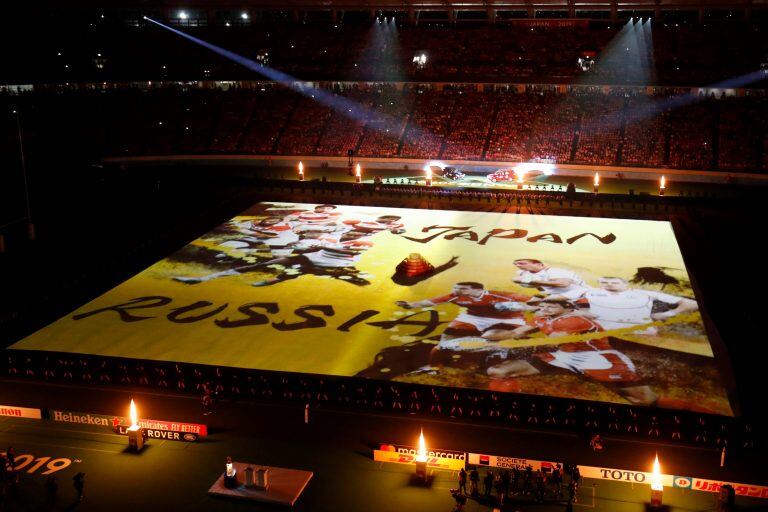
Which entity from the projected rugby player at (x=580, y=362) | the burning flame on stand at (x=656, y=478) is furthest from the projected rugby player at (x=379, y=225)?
the burning flame on stand at (x=656, y=478)

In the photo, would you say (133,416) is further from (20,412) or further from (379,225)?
(379,225)

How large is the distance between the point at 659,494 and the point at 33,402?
718 inches

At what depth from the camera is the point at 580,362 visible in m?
24.7

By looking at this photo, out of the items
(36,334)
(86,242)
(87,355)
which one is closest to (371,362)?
(87,355)

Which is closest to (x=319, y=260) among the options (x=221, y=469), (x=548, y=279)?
(x=548, y=279)

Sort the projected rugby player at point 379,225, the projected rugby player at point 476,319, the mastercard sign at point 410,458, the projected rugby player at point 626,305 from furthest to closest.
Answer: the projected rugby player at point 379,225, the projected rugby player at point 626,305, the projected rugby player at point 476,319, the mastercard sign at point 410,458

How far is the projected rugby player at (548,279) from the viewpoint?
102 ft

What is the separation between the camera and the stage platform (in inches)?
A: 720

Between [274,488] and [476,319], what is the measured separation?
1212cm

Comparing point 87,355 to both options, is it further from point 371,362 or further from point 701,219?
point 701,219

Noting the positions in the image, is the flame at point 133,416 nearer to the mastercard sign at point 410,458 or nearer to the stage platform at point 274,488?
the stage platform at point 274,488

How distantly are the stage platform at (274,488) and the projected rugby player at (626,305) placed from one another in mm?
13691

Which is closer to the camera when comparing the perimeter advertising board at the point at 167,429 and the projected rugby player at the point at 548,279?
the perimeter advertising board at the point at 167,429

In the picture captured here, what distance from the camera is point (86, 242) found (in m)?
39.2
